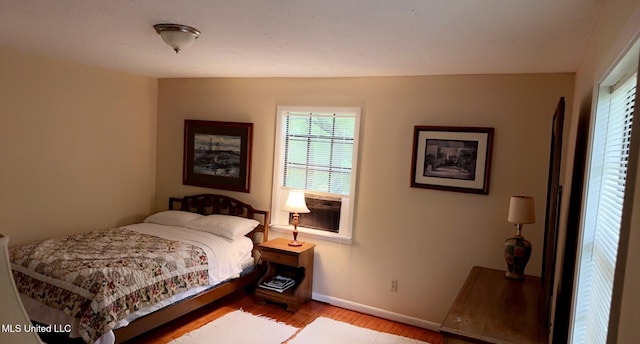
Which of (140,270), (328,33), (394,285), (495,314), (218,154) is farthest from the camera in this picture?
(218,154)

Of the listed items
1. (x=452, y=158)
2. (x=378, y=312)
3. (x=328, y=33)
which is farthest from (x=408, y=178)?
(x=328, y=33)

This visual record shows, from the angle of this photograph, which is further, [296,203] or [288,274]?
[288,274]

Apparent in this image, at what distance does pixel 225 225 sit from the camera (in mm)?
4047

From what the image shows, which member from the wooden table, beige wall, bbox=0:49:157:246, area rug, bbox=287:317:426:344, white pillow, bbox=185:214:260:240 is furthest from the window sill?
beige wall, bbox=0:49:157:246

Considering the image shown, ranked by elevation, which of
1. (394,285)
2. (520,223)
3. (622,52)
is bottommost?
(394,285)

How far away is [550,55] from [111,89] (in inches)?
165

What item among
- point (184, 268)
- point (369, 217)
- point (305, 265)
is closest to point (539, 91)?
point (369, 217)

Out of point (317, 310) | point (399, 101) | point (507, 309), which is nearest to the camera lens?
point (507, 309)

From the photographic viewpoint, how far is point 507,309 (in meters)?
2.24

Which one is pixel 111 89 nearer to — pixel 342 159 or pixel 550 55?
pixel 342 159

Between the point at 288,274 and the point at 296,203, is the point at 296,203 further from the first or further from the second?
the point at 288,274

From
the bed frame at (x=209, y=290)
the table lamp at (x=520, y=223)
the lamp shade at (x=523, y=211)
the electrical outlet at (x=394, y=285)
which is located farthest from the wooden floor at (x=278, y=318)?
the lamp shade at (x=523, y=211)

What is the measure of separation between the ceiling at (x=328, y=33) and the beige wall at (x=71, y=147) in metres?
0.40

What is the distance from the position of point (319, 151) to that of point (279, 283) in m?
1.40
